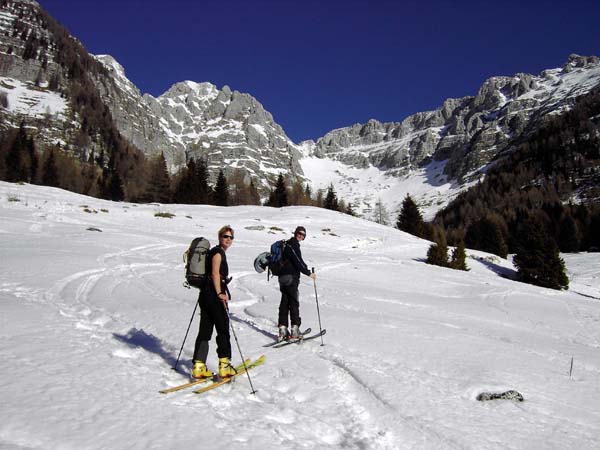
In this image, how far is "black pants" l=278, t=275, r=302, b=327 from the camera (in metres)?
8.16

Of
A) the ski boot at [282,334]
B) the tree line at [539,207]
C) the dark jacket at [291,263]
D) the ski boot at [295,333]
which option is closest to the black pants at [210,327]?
the ski boot at [282,334]

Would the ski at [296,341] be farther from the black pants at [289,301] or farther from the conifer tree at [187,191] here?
the conifer tree at [187,191]

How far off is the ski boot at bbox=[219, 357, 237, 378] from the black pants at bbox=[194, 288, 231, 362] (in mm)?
77

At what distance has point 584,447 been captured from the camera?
13.6ft

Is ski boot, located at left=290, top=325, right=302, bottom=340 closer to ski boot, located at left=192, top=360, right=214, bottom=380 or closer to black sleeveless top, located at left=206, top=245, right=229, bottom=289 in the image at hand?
ski boot, located at left=192, top=360, right=214, bottom=380

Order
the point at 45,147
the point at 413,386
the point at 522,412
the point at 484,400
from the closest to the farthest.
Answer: the point at 522,412 → the point at 484,400 → the point at 413,386 → the point at 45,147

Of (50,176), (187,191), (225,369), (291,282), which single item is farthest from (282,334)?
(50,176)

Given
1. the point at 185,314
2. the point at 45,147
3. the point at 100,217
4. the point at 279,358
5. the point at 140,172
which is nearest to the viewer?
the point at 279,358

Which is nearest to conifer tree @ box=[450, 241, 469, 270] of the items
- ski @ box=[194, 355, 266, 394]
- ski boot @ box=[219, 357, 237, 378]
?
ski @ box=[194, 355, 266, 394]

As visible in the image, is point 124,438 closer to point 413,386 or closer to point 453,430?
point 453,430

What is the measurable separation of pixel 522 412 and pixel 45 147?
490ft

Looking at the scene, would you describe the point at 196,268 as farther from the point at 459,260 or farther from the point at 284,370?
the point at 459,260

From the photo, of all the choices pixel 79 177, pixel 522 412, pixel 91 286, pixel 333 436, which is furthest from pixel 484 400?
pixel 79 177

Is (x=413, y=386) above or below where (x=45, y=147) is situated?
below
